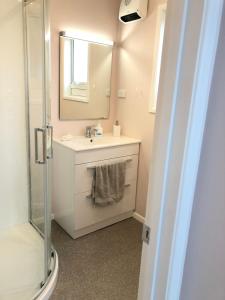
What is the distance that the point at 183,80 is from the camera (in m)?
0.69

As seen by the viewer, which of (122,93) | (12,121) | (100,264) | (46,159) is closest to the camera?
(46,159)

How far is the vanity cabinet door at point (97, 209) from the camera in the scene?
8.02ft

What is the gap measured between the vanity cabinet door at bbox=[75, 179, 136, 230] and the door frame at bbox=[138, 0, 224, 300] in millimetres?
1620

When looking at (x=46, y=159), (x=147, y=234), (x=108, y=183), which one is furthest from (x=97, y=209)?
(x=147, y=234)

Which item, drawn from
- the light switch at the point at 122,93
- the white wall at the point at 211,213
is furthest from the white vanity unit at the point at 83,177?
the white wall at the point at 211,213

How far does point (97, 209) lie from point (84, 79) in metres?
1.39

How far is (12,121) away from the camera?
2.31m

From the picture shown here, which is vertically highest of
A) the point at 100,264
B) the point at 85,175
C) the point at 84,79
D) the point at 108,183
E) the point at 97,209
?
the point at 84,79

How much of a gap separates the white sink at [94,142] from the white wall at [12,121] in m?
0.41

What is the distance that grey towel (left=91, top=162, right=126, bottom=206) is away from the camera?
246 centimetres

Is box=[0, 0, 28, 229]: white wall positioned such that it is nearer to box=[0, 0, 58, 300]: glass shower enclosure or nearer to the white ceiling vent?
box=[0, 0, 58, 300]: glass shower enclosure

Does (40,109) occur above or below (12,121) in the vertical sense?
above

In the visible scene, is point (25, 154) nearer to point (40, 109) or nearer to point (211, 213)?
point (40, 109)

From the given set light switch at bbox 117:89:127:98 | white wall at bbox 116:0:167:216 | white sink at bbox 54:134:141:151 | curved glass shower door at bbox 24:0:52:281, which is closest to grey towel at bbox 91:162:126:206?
white sink at bbox 54:134:141:151
